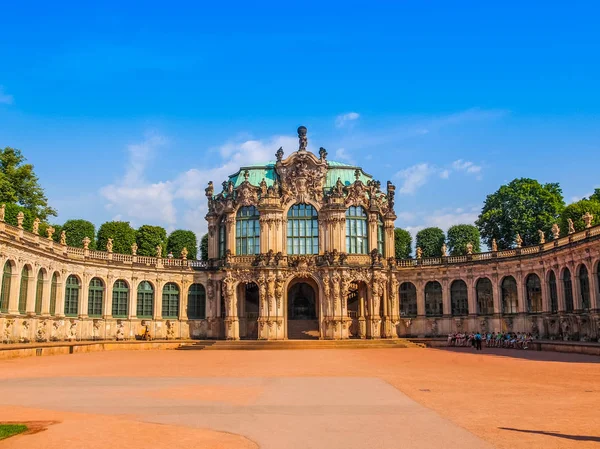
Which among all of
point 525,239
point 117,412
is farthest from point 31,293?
point 525,239

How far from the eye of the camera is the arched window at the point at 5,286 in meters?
44.5

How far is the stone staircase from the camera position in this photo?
2095 inches

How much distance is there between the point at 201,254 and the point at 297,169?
1274 inches

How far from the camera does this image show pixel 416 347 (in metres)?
54.2

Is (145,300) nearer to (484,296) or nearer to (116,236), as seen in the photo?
(116,236)

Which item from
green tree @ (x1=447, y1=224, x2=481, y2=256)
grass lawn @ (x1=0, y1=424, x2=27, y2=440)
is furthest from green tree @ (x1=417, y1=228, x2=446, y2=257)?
grass lawn @ (x1=0, y1=424, x2=27, y2=440)

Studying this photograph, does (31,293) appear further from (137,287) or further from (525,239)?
(525,239)

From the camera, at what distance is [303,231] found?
63.2m

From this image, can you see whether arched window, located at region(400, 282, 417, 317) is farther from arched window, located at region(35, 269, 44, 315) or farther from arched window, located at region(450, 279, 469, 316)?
Answer: arched window, located at region(35, 269, 44, 315)

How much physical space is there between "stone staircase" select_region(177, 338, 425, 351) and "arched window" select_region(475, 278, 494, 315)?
11.0 meters

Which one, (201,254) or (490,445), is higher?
(201,254)

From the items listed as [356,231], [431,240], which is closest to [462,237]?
[431,240]

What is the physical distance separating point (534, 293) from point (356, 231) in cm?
1876

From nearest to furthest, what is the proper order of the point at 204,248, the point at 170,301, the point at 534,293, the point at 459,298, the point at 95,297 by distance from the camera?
the point at 534,293 < the point at 95,297 < the point at 459,298 < the point at 170,301 < the point at 204,248
